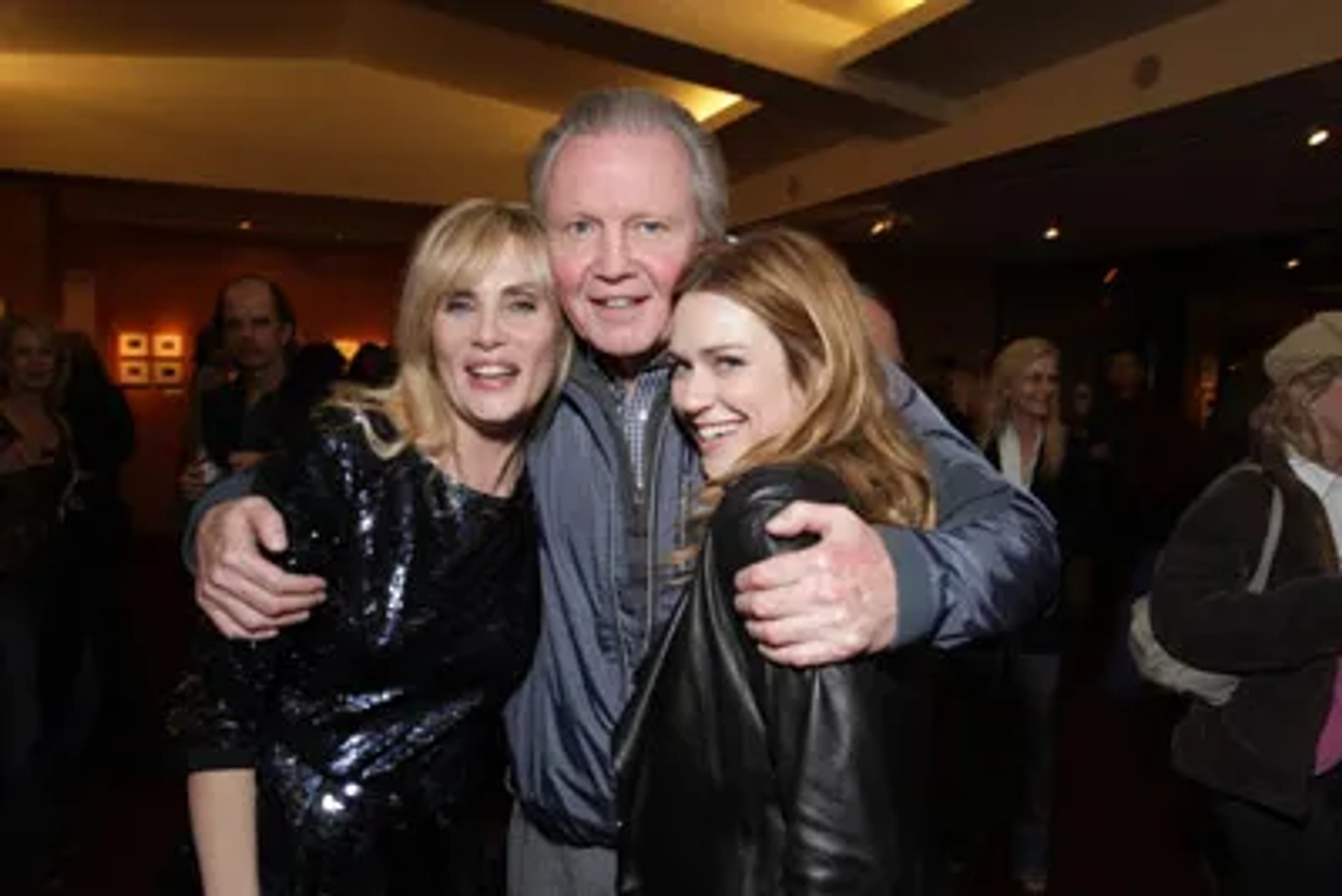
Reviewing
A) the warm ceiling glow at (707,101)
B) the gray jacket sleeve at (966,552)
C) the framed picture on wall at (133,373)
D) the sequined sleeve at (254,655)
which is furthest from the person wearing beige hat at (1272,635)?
the framed picture on wall at (133,373)

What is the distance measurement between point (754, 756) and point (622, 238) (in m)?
0.72

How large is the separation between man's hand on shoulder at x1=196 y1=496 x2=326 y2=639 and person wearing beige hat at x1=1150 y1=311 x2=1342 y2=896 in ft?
5.96

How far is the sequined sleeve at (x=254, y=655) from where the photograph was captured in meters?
1.43

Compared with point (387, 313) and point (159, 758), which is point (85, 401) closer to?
point (159, 758)

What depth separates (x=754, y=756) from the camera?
1171mm

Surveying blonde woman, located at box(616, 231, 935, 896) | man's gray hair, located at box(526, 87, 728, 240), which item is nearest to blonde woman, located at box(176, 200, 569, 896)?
man's gray hair, located at box(526, 87, 728, 240)

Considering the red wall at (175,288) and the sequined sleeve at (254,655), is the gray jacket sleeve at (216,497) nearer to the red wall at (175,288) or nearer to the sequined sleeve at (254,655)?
the sequined sleeve at (254,655)

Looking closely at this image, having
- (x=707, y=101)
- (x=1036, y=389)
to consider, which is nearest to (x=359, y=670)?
(x=1036, y=389)

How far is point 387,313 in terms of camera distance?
12.1m

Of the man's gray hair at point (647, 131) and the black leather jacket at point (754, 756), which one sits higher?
the man's gray hair at point (647, 131)

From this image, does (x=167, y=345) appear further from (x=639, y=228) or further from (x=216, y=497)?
(x=639, y=228)

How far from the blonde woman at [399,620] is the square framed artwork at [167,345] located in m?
10.7

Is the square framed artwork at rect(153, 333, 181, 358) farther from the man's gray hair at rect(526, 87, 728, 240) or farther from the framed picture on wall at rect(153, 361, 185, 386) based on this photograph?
the man's gray hair at rect(526, 87, 728, 240)

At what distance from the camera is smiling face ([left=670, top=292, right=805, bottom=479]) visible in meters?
1.33
